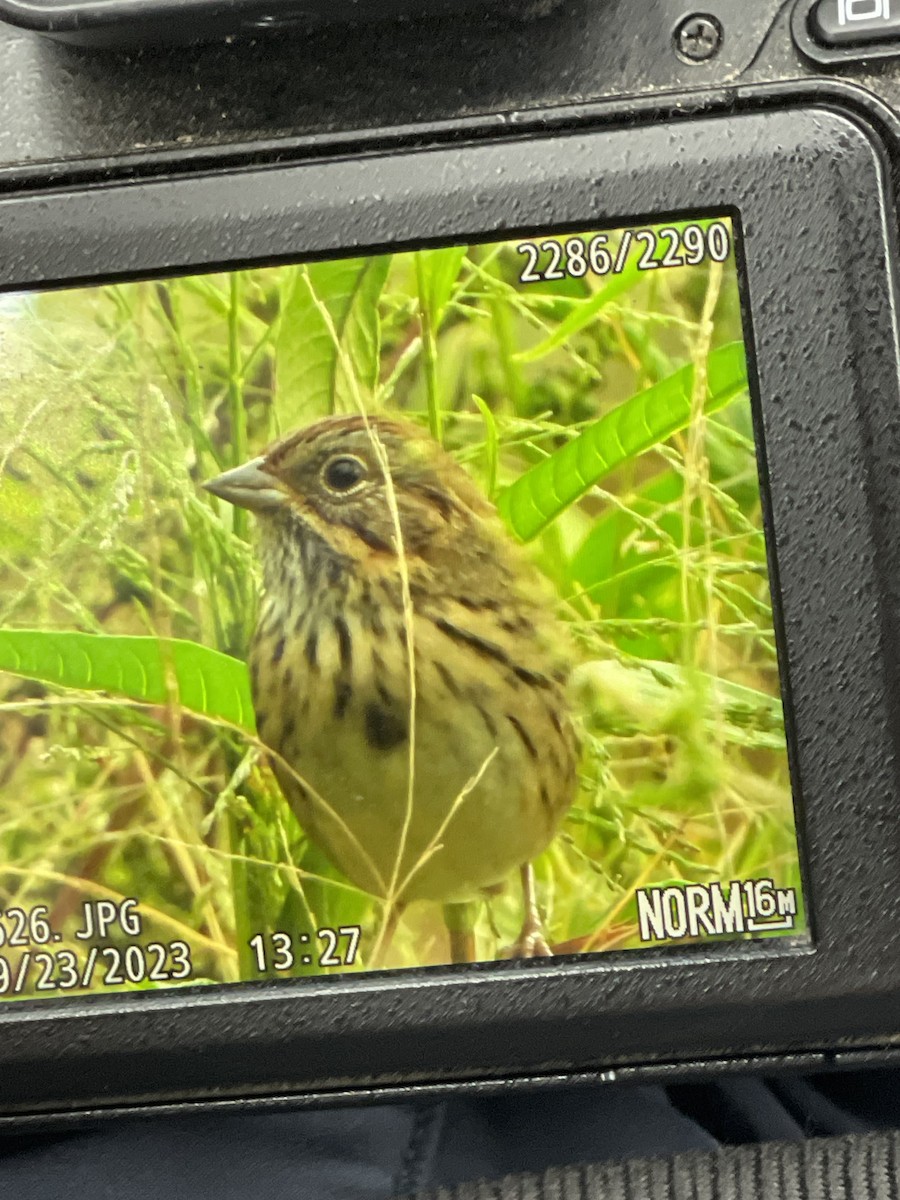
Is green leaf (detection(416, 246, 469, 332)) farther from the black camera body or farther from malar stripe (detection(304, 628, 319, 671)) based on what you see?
malar stripe (detection(304, 628, 319, 671))

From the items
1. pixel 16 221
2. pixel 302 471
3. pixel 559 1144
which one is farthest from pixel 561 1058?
pixel 16 221

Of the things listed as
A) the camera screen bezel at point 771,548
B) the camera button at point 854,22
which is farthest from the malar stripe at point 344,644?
the camera button at point 854,22

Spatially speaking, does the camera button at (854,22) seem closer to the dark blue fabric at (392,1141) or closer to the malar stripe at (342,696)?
the malar stripe at (342,696)

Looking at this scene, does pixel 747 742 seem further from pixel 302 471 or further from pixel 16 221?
pixel 16 221

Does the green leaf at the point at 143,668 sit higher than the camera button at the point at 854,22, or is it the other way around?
the camera button at the point at 854,22

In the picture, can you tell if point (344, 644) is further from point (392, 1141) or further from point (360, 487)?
point (392, 1141)

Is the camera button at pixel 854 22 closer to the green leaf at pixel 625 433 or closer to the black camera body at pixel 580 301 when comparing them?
the black camera body at pixel 580 301

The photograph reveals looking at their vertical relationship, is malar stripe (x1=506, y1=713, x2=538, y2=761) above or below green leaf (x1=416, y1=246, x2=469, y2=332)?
below

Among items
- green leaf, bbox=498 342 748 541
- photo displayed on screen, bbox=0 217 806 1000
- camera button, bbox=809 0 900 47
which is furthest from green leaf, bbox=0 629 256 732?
camera button, bbox=809 0 900 47
